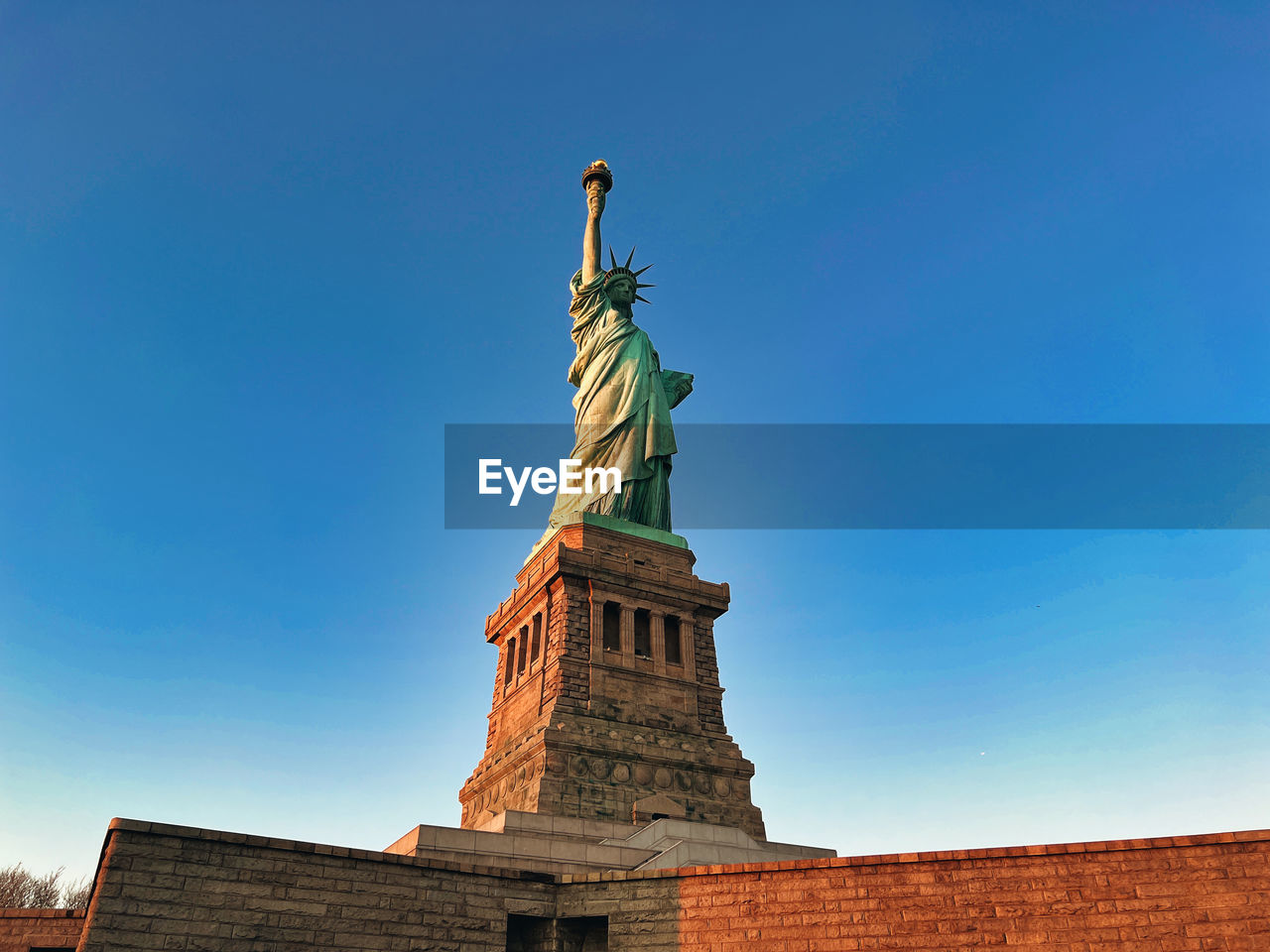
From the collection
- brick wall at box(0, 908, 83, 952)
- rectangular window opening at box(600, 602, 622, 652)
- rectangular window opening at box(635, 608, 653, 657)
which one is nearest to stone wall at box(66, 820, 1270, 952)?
brick wall at box(0, 908, 83, 952)

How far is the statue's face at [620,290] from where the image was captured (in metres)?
38.5

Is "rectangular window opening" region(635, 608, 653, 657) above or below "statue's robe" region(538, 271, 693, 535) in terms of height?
below

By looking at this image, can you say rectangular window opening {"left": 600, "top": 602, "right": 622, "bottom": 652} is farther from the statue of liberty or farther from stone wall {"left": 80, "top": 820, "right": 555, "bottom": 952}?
stone wall {"left": 80, "top": 820, "right": 555, "bottom": 952}

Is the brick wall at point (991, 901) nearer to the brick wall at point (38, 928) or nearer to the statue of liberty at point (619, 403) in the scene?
the brick wall at point (38, 928)

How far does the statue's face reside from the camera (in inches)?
1514

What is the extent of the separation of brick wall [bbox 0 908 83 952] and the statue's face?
26.7 meters

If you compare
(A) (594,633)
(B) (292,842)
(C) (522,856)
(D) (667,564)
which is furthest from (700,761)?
(B) (292,842)

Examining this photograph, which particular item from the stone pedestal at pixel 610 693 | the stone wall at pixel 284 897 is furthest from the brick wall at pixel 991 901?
the stone pedestal at pixel 610 693

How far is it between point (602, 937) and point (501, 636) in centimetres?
2038

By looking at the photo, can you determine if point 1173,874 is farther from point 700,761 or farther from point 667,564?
point 667,564

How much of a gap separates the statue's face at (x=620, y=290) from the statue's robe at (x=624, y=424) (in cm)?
94

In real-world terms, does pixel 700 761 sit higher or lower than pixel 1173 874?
higher

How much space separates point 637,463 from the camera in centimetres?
3475

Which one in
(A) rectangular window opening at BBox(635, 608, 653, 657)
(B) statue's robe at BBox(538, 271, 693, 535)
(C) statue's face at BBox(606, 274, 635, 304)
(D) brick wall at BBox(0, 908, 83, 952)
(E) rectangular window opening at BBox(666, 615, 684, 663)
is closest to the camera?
(D) brick wall at BBox(0, 908, 83, 952)
